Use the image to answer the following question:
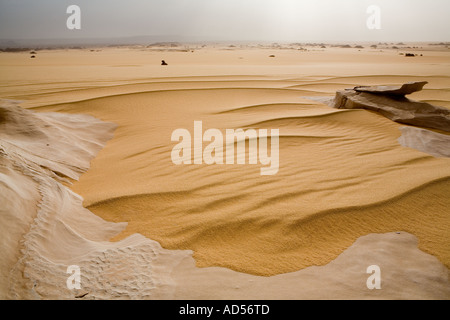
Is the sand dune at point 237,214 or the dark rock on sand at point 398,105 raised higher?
the dark rock on sand at point 398,105

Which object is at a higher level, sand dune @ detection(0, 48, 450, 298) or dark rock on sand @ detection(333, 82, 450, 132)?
dark rock on sand @ detection(333, 82, 450, 132)

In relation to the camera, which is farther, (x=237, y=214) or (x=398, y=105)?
(x=398, y=105)

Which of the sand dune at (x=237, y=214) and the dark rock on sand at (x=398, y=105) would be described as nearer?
the sand dune at (x=237, y=214)

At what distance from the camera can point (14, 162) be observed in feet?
7.93

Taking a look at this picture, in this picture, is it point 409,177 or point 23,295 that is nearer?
point 23,295

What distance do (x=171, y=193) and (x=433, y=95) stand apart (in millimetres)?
7266

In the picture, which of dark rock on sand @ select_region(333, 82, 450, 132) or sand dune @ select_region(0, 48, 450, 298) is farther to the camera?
dark rock on sand @ select_region(333, 82, 450, 132)

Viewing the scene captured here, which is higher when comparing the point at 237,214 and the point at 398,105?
the point at 398,105

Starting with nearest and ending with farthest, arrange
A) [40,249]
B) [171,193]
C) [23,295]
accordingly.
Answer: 1. [23,295]
2. [40,249]
3. [171,193]

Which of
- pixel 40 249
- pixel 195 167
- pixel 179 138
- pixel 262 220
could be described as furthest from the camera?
pixel 179 138

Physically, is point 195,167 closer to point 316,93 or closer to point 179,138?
point 179,138
